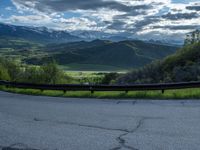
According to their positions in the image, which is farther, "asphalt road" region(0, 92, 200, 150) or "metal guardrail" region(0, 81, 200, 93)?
"metal guardrail" region(0, 81, 200, 93)

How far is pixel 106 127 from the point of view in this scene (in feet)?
26.1

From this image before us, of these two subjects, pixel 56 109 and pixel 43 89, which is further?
pixel 43 89

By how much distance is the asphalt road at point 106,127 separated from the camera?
643 cm

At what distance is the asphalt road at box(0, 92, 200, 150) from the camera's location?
643 centimetres

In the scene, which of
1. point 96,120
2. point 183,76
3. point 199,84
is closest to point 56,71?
point 183,76

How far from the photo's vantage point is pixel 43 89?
771 inches

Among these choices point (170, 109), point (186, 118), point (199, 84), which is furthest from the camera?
point (199, 84)

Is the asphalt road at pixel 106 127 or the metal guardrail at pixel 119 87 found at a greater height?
the metal guardrail at pixel 119 87

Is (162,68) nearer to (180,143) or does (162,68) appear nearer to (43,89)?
(43,89)

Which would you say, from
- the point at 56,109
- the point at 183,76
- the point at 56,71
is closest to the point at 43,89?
the point at 56,109

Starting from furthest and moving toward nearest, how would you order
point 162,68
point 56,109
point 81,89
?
point 162,68
point 81,89
point 56,109

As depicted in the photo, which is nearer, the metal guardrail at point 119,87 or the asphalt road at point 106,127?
the asphalt road at point 106,127

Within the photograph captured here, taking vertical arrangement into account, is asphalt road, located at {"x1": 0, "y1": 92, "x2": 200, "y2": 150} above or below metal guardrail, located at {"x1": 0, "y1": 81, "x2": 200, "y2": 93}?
below

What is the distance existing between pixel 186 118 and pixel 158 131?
1.59 m
